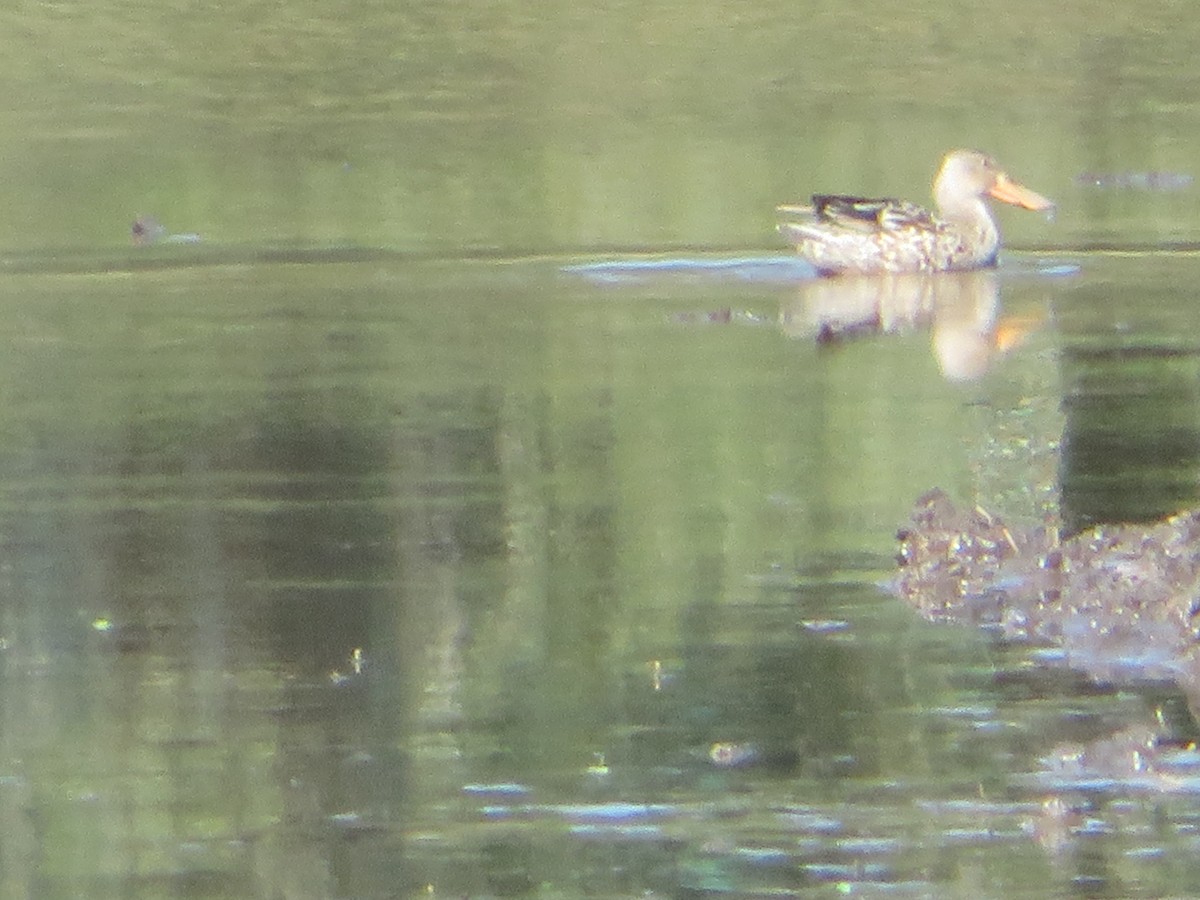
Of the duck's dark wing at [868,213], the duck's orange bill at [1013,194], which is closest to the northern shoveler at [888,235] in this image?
the duck's dark wing at [868,213]

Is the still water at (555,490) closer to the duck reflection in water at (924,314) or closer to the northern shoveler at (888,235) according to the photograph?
the duck reflection in water at (924,314)

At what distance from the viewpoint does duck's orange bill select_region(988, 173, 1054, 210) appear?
1759cm

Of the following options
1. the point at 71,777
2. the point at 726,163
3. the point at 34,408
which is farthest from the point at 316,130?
the point at 71,777

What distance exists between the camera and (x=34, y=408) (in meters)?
12.4

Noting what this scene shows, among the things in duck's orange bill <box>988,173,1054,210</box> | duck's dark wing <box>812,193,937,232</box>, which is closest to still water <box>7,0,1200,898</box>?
duck's orange bill <box>988,173,1054,210</box>

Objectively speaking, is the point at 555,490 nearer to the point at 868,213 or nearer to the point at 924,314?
the point at 924,314

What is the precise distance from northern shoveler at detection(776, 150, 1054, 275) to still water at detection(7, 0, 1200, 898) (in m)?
0.25

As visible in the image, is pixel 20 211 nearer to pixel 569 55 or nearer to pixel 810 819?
pixel 569 55

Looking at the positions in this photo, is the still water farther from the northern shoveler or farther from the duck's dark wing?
the duck's dark wing

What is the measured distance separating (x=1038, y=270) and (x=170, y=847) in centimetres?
1035

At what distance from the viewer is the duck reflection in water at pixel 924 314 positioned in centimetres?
1364

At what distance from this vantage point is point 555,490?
10.5 m

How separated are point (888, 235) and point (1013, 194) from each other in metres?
1.41

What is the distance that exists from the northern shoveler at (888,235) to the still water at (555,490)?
0.82 ft
